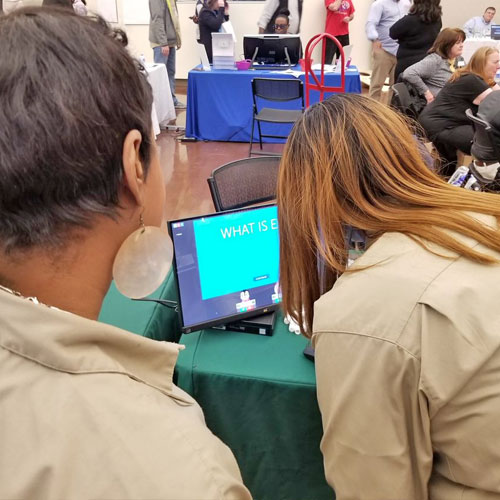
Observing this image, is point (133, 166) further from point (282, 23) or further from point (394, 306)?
point (282, 23)

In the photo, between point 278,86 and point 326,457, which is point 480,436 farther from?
point 278,86

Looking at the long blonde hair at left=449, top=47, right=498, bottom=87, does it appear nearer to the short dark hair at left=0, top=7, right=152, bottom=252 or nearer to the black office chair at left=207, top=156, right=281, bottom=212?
the black office chair at left=207, top=156, right=281, bottom=212

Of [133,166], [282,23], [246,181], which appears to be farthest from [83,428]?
[282,23]

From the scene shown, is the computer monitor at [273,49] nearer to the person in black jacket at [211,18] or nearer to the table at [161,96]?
the table at [161,96]

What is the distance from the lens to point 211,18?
626cm

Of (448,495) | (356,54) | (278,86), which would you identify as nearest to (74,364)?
(448,495)

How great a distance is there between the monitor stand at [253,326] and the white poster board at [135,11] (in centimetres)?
790

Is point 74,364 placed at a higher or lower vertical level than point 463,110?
higher

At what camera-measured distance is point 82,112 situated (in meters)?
0.45

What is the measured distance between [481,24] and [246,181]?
715 cm

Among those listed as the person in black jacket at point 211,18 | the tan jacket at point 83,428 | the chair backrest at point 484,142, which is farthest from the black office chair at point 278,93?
the tan jacket at point 83,428

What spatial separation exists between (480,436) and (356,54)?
8.21 m

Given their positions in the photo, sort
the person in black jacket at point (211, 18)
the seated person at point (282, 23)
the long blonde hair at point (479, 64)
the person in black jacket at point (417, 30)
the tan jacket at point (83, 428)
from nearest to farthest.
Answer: the tan jacket at point (83, 428) → the long blonde hair at point (479, 64) → the person in black jacket at point (417, 30) → the person in black jacket at point (211, 18) → the seated person at point (282, 23)

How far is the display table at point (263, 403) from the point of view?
3.80 ft
